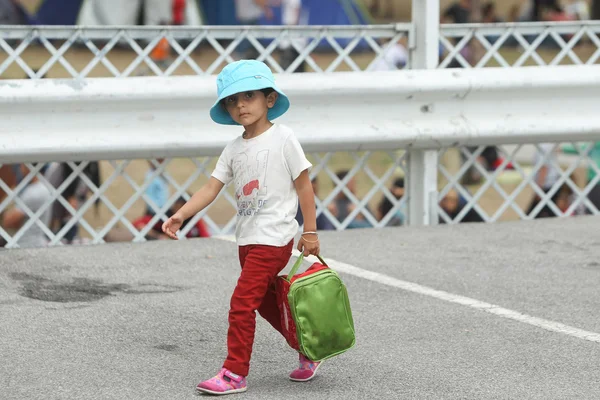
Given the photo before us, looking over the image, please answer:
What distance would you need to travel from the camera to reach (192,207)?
4719 mm

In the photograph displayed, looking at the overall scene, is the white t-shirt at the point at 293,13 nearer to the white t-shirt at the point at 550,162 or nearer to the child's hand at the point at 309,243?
the white t-shirt at the point at 550,162

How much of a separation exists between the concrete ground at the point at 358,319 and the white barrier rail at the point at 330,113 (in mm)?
625

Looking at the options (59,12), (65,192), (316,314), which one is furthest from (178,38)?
(59,12)

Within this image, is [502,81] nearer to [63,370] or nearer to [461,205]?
[461,205]

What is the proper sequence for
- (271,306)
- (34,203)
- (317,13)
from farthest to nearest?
(317,13) < (34,203) < (271,306)

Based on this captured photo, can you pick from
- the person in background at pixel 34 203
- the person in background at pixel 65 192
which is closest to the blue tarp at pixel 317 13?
the person in background at pixel 65 192

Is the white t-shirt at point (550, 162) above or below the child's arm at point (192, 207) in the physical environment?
above

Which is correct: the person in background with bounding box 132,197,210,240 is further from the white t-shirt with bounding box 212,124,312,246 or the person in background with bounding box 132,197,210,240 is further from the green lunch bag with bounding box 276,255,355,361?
the green lunch bag with bounding box 276,255,355,361

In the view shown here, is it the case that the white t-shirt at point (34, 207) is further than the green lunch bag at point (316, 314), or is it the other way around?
the white t-shirt at point (34, 207)

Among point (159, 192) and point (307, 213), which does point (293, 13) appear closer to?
point (159, 192)

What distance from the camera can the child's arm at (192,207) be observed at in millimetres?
4641

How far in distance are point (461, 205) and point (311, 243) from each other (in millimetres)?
5205

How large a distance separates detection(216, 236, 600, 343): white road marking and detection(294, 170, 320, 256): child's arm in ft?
4.67

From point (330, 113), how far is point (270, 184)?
10.2 ft
